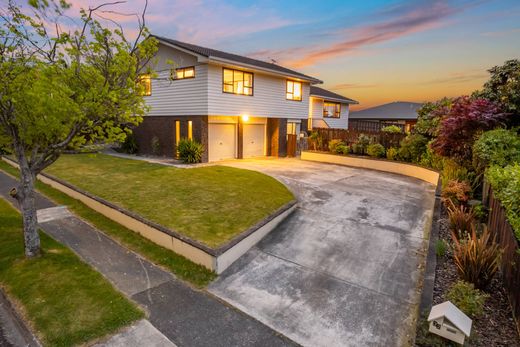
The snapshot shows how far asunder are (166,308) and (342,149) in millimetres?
14768

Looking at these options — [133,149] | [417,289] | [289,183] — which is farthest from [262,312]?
[133,149]

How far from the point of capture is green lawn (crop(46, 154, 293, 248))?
721 centimetres

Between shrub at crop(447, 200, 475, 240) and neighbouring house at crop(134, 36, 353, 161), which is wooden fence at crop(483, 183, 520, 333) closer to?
shrub at crop(447, 200, 475, 240)

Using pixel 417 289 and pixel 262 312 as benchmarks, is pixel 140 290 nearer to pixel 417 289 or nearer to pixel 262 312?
pixel 262 312

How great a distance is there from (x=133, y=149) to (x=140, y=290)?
679 inches

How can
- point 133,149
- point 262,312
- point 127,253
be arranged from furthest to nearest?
point 133,149
point 127,253
point 262,312

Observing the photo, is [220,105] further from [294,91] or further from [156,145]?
[294,91]

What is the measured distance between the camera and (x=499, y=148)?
303 inches

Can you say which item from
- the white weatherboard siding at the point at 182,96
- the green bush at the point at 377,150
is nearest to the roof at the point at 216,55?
the white weatherboard siding at the point at 182,96

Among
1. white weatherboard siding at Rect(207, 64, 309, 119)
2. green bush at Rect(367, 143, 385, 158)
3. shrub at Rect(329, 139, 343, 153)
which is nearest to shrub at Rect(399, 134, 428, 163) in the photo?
green bush at Rect(367, 143, 385, 158)

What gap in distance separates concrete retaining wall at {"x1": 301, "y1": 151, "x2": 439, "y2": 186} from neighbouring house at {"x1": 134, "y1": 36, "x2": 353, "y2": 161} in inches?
128

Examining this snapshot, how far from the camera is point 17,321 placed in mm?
4355

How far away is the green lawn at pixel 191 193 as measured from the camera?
7.21 meters

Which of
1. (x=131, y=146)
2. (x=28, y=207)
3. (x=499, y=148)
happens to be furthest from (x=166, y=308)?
(x=131, y=146)
